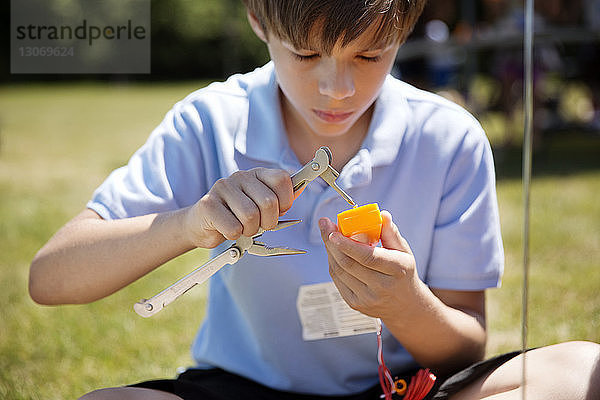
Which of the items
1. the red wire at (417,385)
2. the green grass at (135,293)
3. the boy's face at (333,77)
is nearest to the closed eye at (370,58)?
the boy's face at (333,77)

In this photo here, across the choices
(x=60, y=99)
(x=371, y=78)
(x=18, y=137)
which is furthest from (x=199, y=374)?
(x=60, y=99)

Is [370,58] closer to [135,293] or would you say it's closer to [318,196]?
[318,196]

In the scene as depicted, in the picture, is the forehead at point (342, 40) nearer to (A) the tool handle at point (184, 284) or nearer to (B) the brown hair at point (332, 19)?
Result: (B) the brown hair at point (332, 19)

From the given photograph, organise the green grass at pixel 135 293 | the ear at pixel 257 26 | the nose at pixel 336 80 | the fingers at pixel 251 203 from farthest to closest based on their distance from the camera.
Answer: the green grass at pixel 135 293 → the ear at pixel 257 26 → the nose at pixel 336 80 → the fingers at pixel 251 203

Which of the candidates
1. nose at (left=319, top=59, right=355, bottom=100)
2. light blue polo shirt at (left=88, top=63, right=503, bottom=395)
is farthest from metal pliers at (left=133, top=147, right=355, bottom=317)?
light blue polo shirt at (left=88, top=63, right=503, bottom=395)

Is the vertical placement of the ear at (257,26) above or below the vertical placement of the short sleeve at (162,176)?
above

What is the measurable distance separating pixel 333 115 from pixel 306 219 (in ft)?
0.66

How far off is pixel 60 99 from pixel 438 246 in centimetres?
941

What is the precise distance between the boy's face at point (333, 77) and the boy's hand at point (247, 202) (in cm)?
19

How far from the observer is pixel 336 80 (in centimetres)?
95

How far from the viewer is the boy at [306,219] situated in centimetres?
100

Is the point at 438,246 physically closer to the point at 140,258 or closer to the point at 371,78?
the point at 371,78

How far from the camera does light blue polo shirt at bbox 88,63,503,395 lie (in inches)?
44.0

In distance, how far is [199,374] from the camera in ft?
3.89
